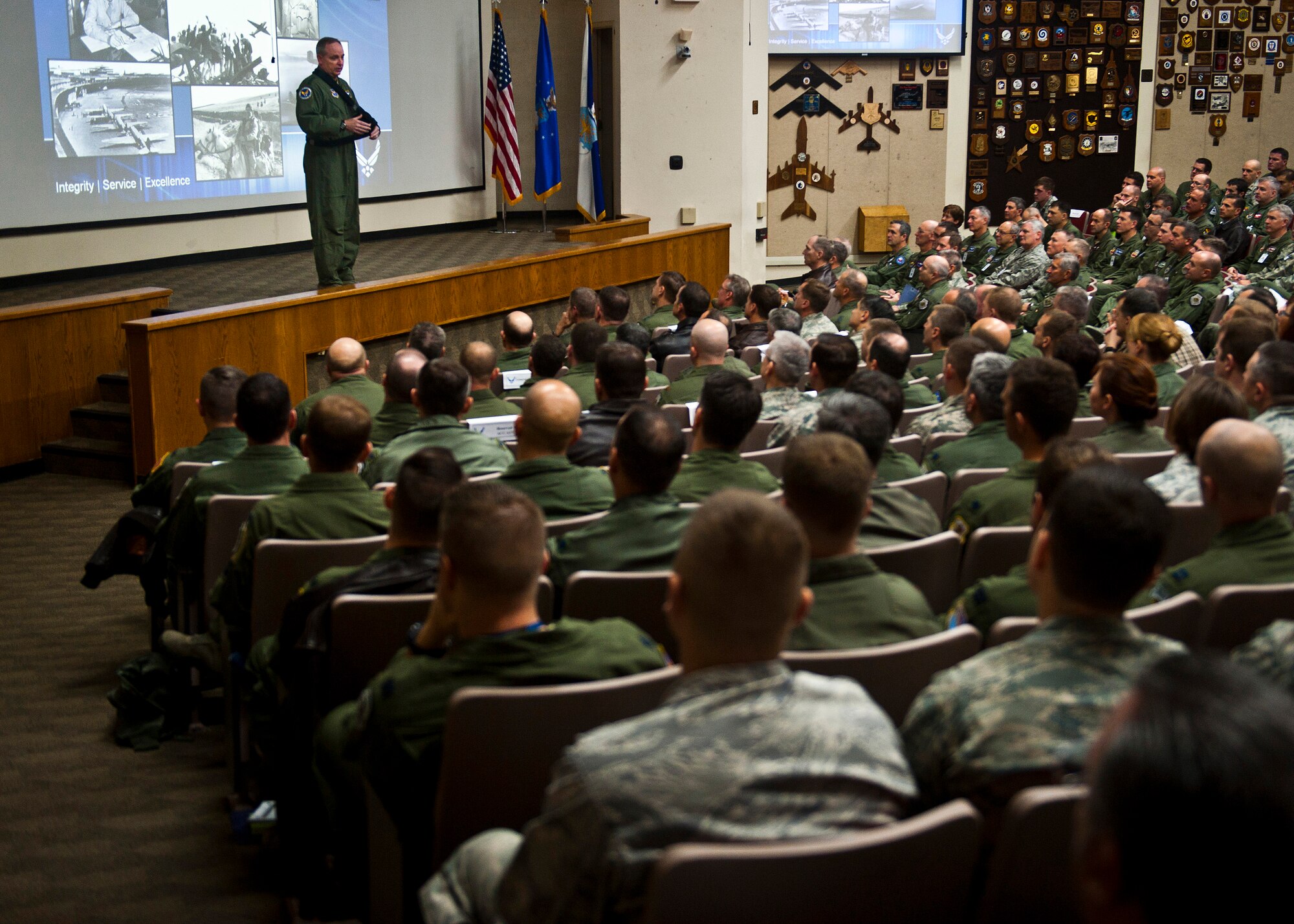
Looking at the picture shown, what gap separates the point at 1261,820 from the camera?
A: 0.82 metres

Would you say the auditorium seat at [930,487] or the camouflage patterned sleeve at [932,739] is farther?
the auditorium seat at [930,487]

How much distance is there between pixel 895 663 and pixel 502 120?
32.6 feet

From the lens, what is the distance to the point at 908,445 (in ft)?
12.8

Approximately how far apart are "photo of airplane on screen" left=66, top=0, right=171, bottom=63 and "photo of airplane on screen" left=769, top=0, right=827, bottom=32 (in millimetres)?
7272

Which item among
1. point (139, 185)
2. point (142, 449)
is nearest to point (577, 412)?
point (142, 449)

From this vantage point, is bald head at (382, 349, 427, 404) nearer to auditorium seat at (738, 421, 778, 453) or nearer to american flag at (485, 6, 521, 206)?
auditorium seat at (738, 421, 778, 453)

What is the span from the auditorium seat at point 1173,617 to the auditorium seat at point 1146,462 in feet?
4.17

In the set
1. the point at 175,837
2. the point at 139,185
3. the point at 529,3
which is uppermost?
the point at 529,3

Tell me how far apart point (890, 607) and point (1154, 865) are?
1.47m

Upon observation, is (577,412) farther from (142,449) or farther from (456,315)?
(456,315)

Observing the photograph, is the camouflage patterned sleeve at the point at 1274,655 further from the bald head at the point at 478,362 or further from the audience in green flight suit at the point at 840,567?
the bald head at the point at 478,362

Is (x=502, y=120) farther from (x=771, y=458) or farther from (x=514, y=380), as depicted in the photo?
(x=771, y=458)

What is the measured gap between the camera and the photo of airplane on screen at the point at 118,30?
7.92 meters

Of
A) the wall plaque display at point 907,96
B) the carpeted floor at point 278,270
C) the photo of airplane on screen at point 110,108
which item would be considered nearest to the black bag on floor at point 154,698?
the carpeted floor at point 278,270
